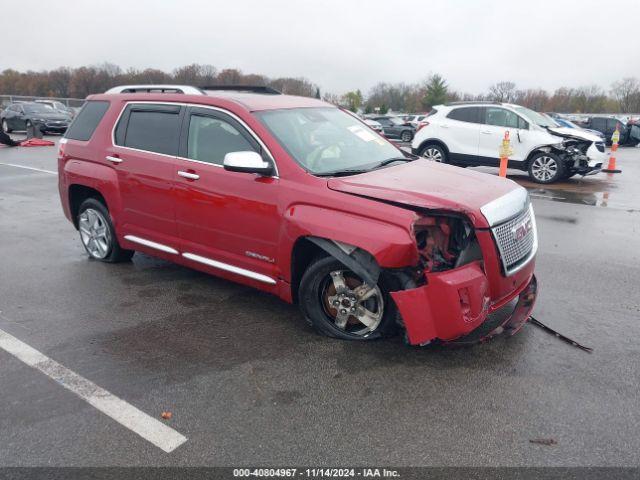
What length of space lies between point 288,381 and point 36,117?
25.5m

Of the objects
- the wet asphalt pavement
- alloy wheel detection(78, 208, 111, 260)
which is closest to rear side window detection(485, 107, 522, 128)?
the wet asphalt pavement

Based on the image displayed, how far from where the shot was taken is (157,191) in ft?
16.4

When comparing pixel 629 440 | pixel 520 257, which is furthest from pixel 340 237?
pixel 629 440

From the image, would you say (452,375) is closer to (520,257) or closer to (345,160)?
(520,257)

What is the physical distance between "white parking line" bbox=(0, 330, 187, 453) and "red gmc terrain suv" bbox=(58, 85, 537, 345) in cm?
149

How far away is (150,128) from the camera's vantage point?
5.21 m

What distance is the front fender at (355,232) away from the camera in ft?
11.7

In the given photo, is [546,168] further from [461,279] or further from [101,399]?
[101,399]

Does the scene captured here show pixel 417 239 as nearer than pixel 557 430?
No

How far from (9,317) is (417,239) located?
3.46m

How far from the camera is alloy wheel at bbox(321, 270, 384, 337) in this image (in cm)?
396

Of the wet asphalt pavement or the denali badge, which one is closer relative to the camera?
the wet asphalt pavement

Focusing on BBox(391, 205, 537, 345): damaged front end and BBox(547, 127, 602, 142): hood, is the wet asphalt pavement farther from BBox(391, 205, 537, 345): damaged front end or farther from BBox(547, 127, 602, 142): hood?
BBox(547, 127, 602, 142): hood

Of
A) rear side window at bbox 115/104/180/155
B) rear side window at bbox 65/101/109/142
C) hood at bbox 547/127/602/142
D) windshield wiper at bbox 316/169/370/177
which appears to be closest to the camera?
windshield wiper at bbox 316/169/370/177
